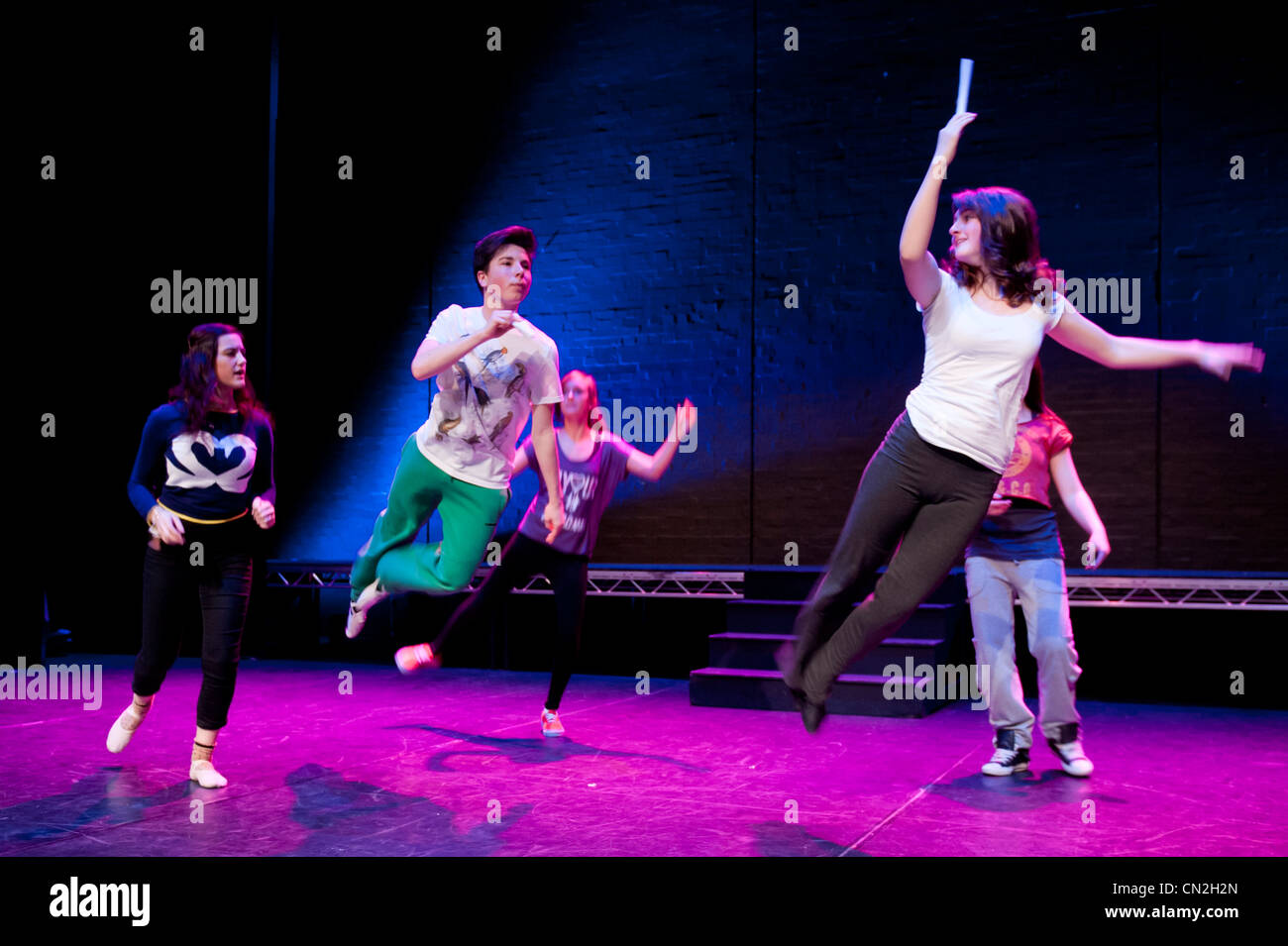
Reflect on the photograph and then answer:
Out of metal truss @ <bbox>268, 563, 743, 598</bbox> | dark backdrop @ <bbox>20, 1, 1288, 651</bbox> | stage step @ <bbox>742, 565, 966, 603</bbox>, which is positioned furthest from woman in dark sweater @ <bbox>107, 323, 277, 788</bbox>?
dark backdrop @ <bbox>20, 1, 1288, 651</bbox>

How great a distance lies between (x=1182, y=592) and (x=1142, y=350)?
11.9 feet

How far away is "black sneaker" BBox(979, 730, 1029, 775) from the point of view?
13.7 feet

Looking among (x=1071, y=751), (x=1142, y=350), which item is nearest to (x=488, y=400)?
(x=1142, y=350)

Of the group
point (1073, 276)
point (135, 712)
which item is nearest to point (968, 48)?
point (1073, 276)

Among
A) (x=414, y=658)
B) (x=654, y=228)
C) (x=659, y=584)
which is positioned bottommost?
(x=659, y=584)

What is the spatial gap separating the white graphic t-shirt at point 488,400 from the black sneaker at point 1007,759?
2105 mm

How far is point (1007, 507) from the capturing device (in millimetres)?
4043

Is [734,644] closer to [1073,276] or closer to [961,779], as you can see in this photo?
[961,779]

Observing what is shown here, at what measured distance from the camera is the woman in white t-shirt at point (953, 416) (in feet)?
9.27

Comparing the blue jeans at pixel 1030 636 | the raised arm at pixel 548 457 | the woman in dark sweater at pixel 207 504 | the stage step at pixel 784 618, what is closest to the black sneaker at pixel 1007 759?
the blue jeans at pixel 1030 636

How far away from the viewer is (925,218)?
268 cm

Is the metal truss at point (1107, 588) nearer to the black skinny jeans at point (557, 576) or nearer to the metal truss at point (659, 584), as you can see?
the metal truss at point (659, 584)

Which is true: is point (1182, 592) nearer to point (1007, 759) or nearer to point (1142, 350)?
point (1007, 759)

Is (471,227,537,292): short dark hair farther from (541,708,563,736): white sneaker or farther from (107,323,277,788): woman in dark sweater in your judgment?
(541,708,563,736): white sneaker
